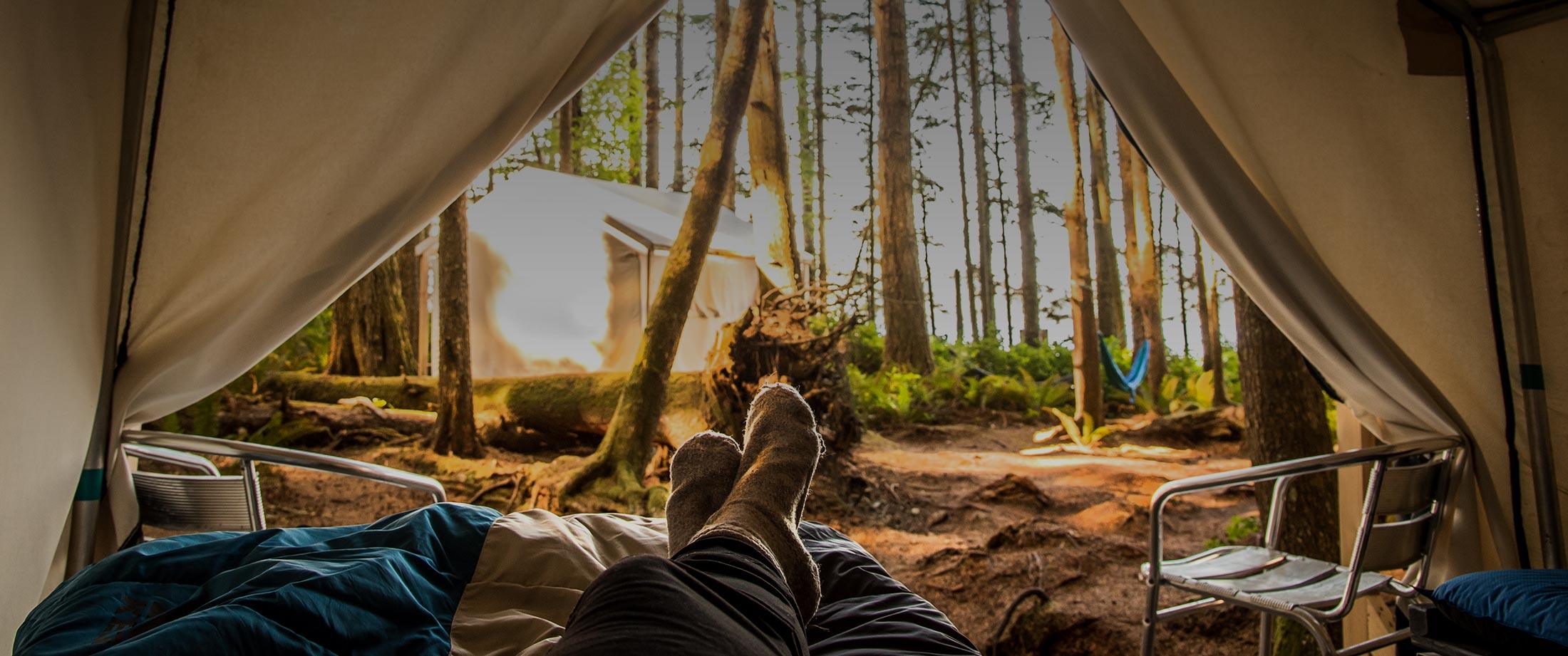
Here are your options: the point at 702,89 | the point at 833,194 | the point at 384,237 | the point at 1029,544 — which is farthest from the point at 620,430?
the point at 833,194

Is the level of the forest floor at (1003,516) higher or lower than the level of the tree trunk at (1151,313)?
lower

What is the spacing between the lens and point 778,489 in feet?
4.14

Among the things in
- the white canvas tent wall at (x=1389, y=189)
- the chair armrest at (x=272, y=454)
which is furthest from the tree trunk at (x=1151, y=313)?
the chair armrest at (x=272, y=454)

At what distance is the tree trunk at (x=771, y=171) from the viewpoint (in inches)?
210

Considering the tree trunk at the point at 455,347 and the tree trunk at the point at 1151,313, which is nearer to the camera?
the tree trunk at the point at 455,347

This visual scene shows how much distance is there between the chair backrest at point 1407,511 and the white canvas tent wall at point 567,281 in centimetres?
466

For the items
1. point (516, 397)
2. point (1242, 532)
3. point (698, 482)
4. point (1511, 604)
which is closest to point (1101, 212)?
point (1242, 532)

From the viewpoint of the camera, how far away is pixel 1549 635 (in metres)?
1.19

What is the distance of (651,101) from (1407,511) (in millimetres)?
8658

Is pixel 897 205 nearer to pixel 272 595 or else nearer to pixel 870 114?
pixel 870 114

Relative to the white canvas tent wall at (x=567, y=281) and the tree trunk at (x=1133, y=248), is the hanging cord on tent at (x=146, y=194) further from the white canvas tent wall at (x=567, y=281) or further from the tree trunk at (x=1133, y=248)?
the tree trunk at (x=1133, y=248)

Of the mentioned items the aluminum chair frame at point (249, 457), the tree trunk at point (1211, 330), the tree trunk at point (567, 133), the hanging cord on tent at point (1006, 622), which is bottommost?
the hanging cord on tent at point (1006, 622)

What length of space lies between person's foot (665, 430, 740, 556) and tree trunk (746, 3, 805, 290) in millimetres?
3611

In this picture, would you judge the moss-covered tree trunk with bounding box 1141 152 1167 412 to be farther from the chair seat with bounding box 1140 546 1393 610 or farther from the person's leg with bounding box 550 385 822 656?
the person's leg with bounding box 550 385 822 656
